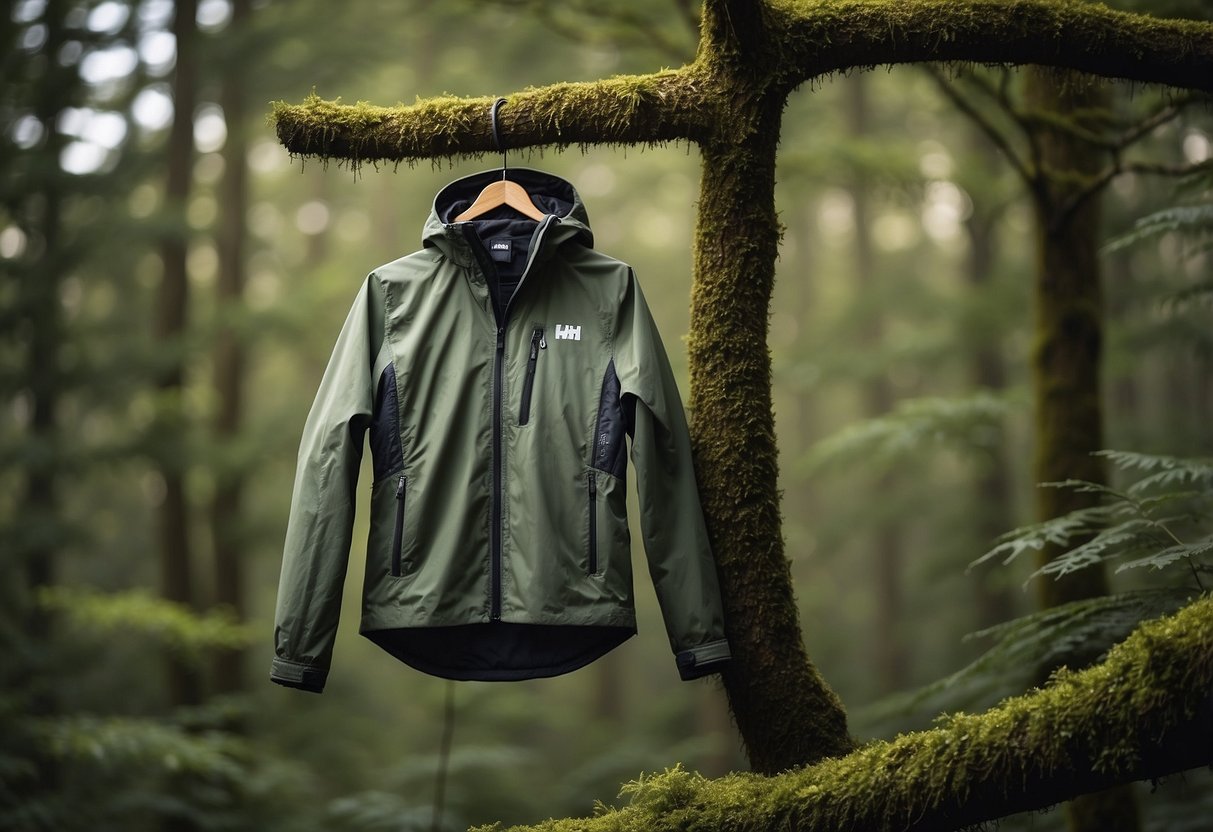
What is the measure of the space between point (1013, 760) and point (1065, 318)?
2.64 meters

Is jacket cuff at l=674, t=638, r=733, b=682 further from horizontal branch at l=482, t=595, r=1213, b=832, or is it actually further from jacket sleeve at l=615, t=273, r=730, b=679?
horizontal branch at l=482, t=595, r=1213, b=832

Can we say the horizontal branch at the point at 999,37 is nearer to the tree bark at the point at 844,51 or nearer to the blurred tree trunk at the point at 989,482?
the tree bark at the point at 844,51

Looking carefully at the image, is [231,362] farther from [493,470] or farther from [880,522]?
[880,522]

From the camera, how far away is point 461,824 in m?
8.57

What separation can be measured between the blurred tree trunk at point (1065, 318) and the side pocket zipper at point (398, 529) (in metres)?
2.87

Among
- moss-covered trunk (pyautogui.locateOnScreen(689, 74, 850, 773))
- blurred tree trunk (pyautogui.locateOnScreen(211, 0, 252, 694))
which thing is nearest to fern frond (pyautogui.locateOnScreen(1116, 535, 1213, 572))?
moss-covered trunk (pyautogui.locateOnScreen(689, 74, 850, 773))

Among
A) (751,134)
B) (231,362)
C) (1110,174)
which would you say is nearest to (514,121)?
(751,134)

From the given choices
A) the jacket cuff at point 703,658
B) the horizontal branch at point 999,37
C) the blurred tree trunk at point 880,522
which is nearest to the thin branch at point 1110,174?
the horizontal branch at point 999,37

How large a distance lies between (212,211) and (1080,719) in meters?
15.9

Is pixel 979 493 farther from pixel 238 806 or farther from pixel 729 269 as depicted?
pixel 729 269

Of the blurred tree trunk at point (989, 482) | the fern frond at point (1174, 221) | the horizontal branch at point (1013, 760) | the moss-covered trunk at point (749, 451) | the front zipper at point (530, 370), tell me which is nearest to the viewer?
the horizontal branch at point (1013, 760)

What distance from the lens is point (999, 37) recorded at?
102 inches

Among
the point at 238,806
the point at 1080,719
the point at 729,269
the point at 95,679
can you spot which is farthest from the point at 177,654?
the point at 1080,719

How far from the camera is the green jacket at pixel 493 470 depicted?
2.73 metres
